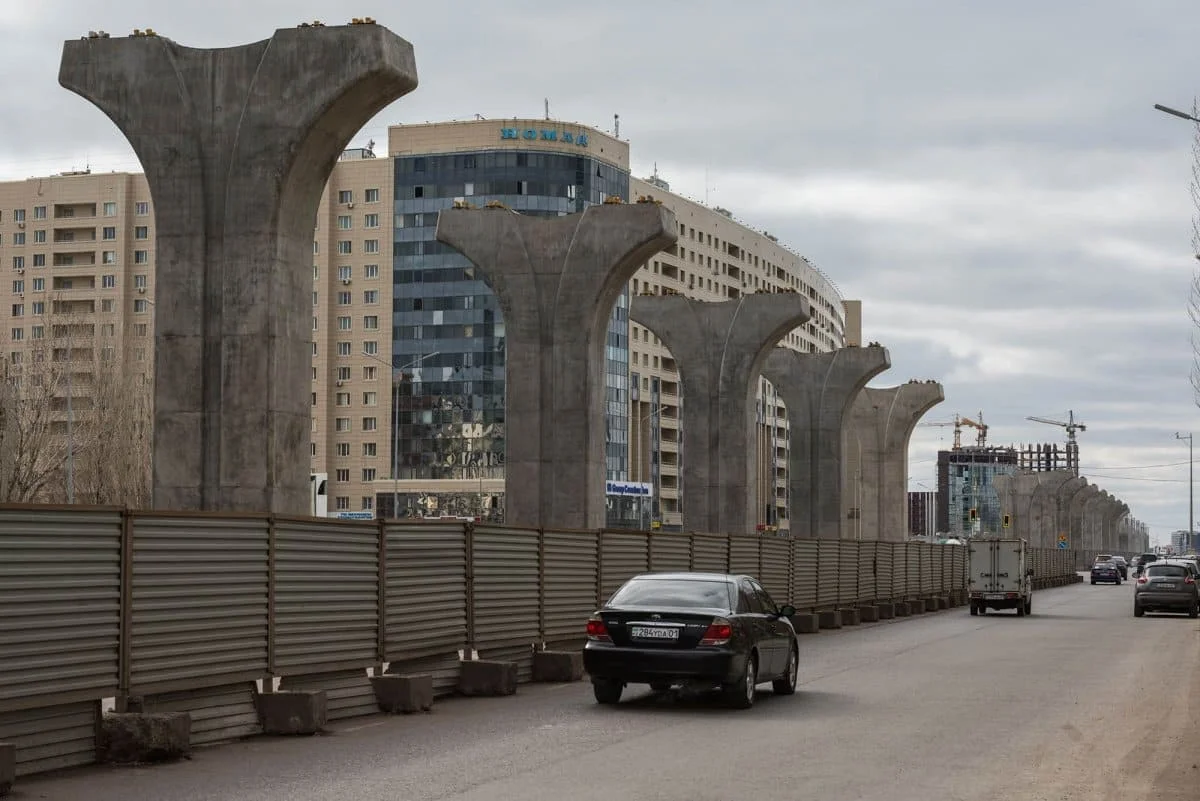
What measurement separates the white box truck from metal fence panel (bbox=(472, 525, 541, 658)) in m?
29.8

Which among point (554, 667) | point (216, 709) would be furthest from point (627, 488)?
point (216, 709)

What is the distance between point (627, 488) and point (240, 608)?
11406 centimetres

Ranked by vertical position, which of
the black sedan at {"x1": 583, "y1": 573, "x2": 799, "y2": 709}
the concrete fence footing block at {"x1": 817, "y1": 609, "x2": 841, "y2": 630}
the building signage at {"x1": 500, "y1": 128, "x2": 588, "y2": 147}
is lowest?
the concrete fence footing block at {"x1": 817, "y1": 609, "x2": 841, "y2": 630}

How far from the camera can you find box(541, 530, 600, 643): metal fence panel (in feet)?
72.0

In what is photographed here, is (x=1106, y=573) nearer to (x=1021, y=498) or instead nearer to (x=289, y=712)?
(x=1021, y=498)

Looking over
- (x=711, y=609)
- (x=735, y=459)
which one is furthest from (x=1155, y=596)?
(x=711, y=609)

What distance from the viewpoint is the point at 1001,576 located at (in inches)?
1930

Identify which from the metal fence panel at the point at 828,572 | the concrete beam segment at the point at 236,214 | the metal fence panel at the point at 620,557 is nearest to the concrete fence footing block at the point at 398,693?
the metal fence panel at the point at 620,557

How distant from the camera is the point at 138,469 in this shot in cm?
7088

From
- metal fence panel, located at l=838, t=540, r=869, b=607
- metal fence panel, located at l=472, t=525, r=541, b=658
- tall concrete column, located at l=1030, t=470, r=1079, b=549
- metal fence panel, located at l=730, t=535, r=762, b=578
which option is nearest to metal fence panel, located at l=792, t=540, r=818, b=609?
metal fence panel, located at l=838, t=540, r=869, b=607

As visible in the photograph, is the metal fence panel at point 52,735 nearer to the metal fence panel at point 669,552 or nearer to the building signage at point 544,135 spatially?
the metal fence panel at point 669,552

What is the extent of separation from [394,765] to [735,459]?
134ft

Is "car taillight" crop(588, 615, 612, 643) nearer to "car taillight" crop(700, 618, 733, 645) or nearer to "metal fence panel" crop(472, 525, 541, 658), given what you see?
"car taillight" crop(700, 618, 733, 645)

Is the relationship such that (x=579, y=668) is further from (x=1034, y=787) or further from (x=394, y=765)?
(x=1034, y=787)
